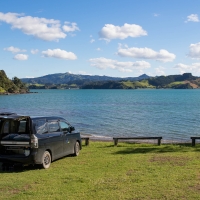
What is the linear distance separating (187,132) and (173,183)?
2808 cm

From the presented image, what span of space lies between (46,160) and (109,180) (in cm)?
345

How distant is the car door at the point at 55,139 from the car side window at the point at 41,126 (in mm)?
295

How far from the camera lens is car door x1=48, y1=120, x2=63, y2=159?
12.1m

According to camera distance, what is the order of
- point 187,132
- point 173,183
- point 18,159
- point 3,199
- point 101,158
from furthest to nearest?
point 187,132
point 101,158
point 18,159
point 173,183
point 3,199

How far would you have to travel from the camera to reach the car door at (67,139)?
1330cm

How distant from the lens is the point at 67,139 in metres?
13.5

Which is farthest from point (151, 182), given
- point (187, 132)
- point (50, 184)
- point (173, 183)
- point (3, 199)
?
point (187, 132)

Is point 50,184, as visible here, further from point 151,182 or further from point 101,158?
point 101,158

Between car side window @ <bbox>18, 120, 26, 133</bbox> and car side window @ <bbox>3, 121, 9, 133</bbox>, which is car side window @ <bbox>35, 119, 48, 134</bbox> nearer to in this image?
car side window @ <bbox>18, 120, 26, 133</bbox>

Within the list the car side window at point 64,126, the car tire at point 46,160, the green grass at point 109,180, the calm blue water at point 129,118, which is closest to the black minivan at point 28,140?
the car tire at point 46,160

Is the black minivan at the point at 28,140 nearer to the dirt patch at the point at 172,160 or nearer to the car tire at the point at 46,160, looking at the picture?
the car tire at the point at 46,160

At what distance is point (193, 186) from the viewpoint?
853cm

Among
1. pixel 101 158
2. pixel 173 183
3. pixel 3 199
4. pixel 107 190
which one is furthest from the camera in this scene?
pixel 101 158

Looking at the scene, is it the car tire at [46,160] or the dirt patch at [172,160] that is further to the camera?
the dirt patch at [172,160]
